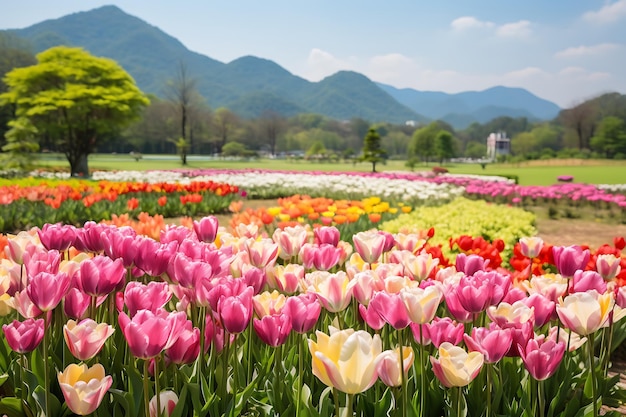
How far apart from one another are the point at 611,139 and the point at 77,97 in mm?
69964

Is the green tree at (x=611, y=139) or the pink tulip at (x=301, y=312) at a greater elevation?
the green tree at (x=611, y=139)

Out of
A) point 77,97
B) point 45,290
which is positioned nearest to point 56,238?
point 45,290

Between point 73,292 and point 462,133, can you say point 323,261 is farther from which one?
point 462,133

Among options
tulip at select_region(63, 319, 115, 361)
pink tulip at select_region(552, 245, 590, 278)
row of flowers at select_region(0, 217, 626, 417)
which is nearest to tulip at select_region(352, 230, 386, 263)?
row of flowers at select_region(0, 217, 626, 417)

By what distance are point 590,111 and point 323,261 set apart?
95.8m

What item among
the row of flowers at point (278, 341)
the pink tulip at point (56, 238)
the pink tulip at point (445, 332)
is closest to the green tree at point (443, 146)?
the row of flowers at point (278, 341)

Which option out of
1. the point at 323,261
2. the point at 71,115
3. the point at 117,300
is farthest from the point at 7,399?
the point at 71,115

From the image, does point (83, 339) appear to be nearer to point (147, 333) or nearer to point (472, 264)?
point (147, 333)

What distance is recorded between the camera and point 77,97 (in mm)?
A: 28828

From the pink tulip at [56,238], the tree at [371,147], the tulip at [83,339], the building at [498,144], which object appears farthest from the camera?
the building at [498,144]

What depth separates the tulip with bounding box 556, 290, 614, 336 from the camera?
157 cm

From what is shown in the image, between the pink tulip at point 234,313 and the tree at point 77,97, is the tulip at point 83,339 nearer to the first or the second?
the pink tulip at point 234,313

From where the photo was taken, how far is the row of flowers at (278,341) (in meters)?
1.34

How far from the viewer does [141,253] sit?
2012mm
